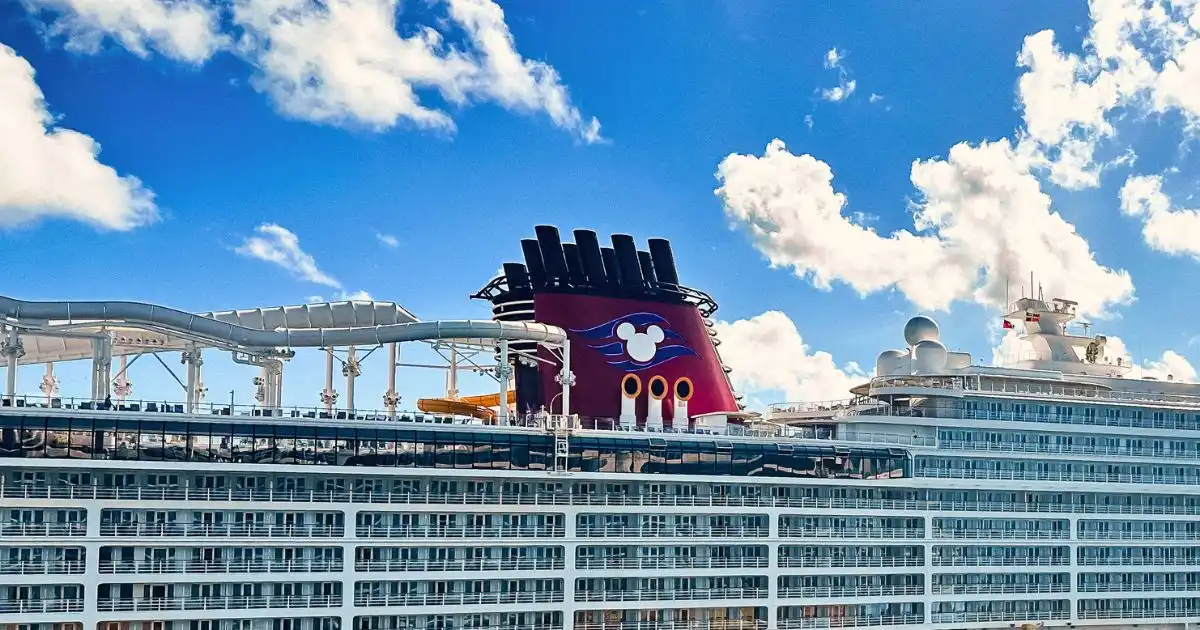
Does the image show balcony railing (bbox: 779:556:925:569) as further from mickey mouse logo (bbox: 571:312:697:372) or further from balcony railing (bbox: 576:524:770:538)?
mickey mouse logo (bbox: 571:312:697:372)

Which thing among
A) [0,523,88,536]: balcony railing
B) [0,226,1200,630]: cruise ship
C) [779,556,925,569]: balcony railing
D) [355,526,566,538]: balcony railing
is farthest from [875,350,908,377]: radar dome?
[0,523,88,536]: balcony railing

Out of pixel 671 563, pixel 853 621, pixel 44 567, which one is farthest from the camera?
pixel 853 621

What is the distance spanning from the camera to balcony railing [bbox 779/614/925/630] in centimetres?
4744

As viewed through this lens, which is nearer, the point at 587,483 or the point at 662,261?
the point at 587,483

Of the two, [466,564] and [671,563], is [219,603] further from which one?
[671,563]

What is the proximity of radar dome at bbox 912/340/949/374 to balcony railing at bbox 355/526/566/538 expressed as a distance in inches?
790

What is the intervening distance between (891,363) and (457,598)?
24605 mm

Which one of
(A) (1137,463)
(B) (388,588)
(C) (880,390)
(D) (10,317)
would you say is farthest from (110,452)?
(A) (1137,463)

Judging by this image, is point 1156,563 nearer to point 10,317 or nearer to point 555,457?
point 555,457

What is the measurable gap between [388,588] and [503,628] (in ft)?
14.9

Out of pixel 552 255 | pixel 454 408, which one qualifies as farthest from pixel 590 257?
pixel 454 408

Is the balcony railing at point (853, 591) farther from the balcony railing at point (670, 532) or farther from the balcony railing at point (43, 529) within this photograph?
the balcony railing at point (43, 529)

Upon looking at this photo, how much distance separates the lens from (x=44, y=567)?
37750mm

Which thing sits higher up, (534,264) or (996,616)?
(534,264)
